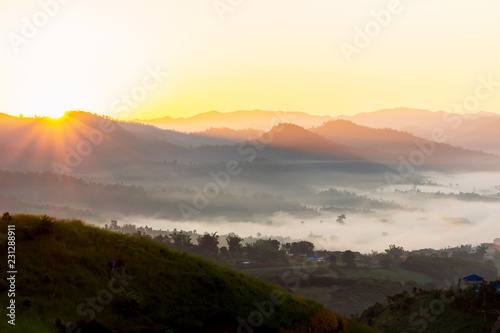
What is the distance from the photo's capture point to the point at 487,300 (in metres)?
76.1

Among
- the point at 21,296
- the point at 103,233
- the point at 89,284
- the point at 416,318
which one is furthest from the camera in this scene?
the point at 416,318

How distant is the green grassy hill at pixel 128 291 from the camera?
1602 inches

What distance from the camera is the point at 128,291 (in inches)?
1788

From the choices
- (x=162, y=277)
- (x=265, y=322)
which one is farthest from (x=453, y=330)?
(x=162, y=277)

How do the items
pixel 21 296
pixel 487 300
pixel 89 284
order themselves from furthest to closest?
1. pixel 487 300
2. pixel 89 284
3. pixel 21 296

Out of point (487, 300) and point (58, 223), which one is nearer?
point (58, 223)

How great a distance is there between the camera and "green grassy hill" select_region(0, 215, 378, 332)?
133 ft

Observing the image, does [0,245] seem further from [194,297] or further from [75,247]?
[194,297]

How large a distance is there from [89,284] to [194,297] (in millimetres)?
9167

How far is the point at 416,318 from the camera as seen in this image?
282 feet

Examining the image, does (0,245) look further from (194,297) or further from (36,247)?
(194,297)

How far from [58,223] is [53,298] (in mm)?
11432

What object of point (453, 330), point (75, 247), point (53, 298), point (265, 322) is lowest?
point (453, 330)

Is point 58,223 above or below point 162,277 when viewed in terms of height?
above
